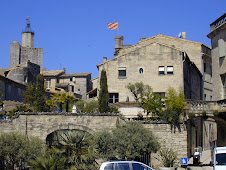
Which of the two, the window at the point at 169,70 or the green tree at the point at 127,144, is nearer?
the green tree at the point at 127,144

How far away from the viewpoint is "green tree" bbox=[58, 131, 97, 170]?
922 inches

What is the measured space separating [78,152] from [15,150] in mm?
4511

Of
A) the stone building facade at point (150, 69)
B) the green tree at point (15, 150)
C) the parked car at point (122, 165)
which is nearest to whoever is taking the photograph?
the parked car at point (122, 165)

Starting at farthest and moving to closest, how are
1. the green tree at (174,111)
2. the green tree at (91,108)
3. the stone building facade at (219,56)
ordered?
the green tree at (91,108)
the stone building facade at (219,56)
the green tree at (174,111)

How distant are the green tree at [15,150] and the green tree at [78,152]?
282cm

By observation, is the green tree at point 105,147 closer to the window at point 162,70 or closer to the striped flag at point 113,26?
the window at point 162,70

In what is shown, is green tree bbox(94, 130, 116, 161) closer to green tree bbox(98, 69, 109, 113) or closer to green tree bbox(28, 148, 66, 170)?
green tree bbox(28, 148, 66, 170)

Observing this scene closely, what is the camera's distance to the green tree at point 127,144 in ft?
85.9

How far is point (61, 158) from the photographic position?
76.6ft

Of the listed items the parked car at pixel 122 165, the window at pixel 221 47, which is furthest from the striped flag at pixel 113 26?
the parked car at pixel 122 165

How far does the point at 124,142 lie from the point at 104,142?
4.32 ft

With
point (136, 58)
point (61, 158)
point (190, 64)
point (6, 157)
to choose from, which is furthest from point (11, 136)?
point (190, 64)

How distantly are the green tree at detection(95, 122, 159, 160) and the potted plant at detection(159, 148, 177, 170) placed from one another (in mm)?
1164

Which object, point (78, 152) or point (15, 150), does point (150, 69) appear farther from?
point (15, 150)
